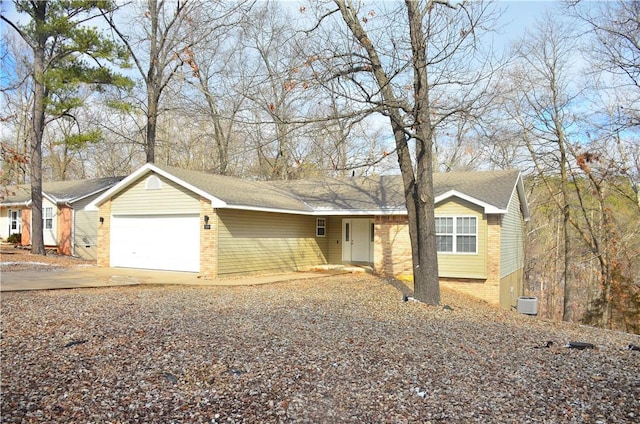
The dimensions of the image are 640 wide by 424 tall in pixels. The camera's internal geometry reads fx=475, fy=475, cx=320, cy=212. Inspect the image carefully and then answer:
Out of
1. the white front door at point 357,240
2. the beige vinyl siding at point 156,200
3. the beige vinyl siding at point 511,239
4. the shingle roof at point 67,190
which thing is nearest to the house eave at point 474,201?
the beige vinyl siding at point 511,239

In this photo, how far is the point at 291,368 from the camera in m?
5.19

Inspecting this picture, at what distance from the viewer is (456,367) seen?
5461mm

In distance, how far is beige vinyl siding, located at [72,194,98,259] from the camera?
22.2 meters

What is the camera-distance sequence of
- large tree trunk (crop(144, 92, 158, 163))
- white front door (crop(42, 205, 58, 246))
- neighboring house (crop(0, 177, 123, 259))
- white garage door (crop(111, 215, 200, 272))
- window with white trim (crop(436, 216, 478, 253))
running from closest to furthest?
white garage door (crop(111, 215, 200, 272)) < window with white trim (crop(436, 216, 478, 253)) < large tree trunk (crop(144, 92, 158, 163)) < neighboring house (crop(0, 177, 123, 259)) < white front door (crop(42, 205, 58, 246))

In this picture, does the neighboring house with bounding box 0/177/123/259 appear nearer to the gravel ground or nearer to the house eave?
the gravel ground

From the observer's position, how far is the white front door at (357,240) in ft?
63.3

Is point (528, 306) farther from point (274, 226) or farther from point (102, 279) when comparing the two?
point (102, 279)

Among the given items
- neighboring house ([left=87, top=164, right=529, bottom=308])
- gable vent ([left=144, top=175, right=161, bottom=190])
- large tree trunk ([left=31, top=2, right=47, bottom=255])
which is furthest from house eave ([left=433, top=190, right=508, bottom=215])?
Result: large tree trunk ([left=31, top=2, right=47, bottom=255])

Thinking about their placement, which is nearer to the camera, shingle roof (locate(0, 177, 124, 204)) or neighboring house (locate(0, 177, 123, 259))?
neighboring house (locate(0, 177, 123, 259))

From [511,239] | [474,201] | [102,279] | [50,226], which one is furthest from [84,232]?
[511,239]

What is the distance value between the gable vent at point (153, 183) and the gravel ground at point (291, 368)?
22.3 ft

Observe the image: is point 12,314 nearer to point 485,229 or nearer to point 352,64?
point 352,64

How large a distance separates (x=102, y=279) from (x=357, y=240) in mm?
10047

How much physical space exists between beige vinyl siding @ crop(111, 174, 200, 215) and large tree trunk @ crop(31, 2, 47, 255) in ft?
19.2
